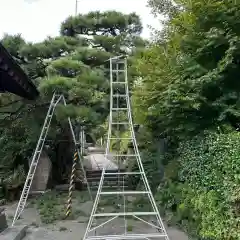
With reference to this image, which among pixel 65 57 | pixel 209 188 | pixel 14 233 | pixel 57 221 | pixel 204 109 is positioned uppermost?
pixel 65 57

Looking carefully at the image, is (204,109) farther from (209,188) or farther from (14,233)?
(14,233)

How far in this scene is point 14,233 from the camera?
19.6ft

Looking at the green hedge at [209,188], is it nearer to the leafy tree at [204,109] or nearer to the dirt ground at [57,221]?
the leafy tree at [204,109]

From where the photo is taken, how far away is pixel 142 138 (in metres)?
10.2

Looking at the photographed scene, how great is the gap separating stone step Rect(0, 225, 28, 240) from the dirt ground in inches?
4.3

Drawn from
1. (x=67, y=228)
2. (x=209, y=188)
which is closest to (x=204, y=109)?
(x=209, y=188)

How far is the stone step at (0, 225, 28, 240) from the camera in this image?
5758 mm

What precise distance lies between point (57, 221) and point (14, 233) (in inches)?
55.7

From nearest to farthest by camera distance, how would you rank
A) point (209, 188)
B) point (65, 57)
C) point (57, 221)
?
point (209, 188), point (57, 221), point (65, 57)

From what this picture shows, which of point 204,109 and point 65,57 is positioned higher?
point 65,57

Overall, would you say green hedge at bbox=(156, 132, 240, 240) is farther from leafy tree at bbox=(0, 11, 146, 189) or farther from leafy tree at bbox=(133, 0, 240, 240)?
leafy tree at bbox=(0, 11, 146, 189)

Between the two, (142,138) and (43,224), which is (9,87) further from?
(142,138)

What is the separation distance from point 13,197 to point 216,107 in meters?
6.81

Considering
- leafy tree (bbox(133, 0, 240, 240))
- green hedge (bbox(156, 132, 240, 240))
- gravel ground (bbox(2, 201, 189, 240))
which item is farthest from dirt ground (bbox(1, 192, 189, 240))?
leafy tree (bbox(133, 0, 240, 240))
